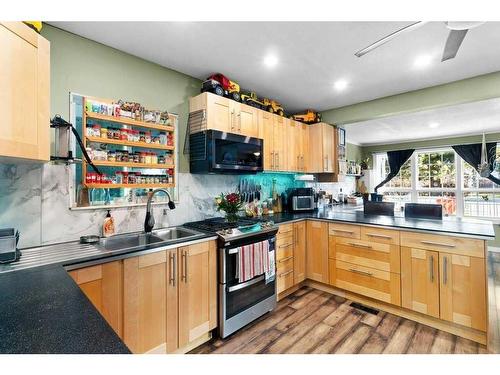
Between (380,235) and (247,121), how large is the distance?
1925mm

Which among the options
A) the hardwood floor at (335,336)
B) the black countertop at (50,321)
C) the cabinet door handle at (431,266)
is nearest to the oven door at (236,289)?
the hardwood floor at (335,336)

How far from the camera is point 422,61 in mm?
2234

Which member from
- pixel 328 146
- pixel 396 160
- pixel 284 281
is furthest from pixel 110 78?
pixel 396 160

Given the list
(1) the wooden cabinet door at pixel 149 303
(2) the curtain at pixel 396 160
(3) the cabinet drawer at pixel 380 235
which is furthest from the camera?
(2) the curtain at pixel 396 160

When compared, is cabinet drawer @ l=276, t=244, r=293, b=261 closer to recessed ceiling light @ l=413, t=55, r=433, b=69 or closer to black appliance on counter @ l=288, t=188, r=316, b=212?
black appliance on counter @ l=288, t=188, r=316, b=212

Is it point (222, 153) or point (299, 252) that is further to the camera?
point (299, 252)

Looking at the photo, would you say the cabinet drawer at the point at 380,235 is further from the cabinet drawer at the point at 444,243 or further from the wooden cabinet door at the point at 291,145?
the wooden cabinet door at the point at 291,145

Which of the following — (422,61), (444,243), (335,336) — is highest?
(422,61)

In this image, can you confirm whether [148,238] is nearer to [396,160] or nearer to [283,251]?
[283,251]

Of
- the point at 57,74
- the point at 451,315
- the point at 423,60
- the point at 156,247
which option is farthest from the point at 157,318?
the point at 423,60

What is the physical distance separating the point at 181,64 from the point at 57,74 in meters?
1.00

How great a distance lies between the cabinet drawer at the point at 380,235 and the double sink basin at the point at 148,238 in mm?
1809

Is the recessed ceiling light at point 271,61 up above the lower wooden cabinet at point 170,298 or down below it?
above

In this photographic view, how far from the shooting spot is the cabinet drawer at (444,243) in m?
1.99
